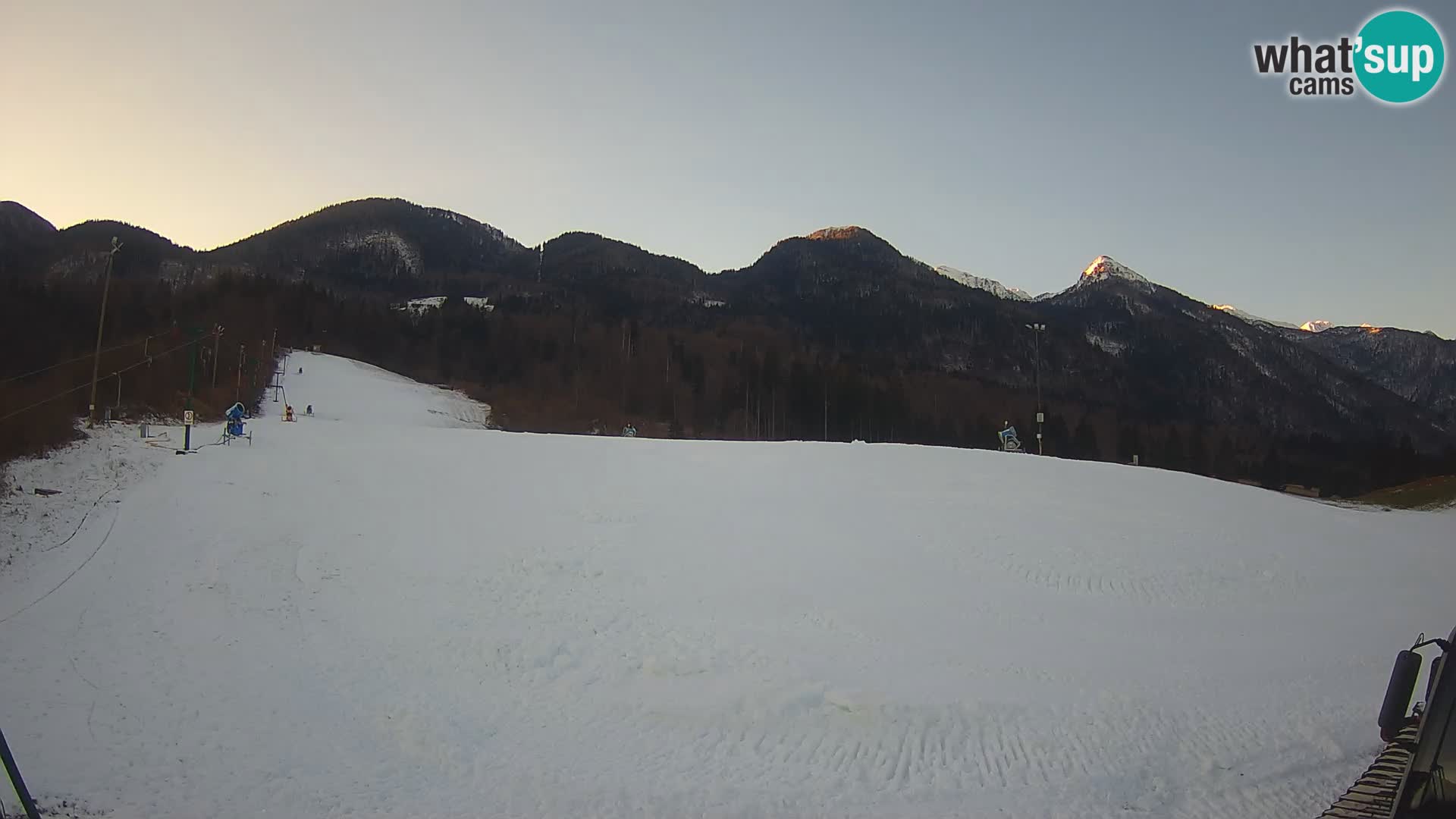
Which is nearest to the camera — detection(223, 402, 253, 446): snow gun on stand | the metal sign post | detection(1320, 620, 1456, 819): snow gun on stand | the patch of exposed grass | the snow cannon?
detection(1320, 620, 1456, 819): snow gun on stand

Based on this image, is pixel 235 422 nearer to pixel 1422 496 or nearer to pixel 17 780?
pixel 17 780

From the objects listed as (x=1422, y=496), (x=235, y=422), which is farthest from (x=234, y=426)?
(x=1422, y=496)

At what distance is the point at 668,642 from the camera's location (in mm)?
12445

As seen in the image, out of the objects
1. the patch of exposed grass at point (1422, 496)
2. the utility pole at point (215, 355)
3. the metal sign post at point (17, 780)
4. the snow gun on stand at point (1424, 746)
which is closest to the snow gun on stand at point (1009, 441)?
the patch of exposed grass at point (1422, 496)

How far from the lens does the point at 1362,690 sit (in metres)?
11.8

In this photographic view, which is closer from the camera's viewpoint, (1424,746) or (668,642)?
(1424,746)

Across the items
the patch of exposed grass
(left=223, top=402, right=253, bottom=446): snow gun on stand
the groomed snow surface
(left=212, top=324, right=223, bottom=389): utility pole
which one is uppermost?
(left=212, top=324, right=223, bottom=389): utility pole

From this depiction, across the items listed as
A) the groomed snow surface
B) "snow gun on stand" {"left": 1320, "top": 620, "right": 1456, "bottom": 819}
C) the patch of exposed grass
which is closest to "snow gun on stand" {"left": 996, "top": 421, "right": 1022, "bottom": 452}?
the groomed snow surface

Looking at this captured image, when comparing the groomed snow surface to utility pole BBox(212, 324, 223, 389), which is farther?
utility pole BBox(212, 324, 223, 389)

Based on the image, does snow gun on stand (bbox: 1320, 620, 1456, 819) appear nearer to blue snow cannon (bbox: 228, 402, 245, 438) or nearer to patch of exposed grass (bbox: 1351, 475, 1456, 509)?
blue snow cannon (bbox: 228, 402, 245, 438)

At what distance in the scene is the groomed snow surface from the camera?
849 centimetres

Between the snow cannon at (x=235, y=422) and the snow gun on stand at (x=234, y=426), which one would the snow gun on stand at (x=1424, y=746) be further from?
the snow cannon at (x=235, y=422)

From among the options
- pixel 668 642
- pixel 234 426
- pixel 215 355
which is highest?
pixel 215 355

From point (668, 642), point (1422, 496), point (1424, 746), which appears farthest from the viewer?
point (1422, 496)
